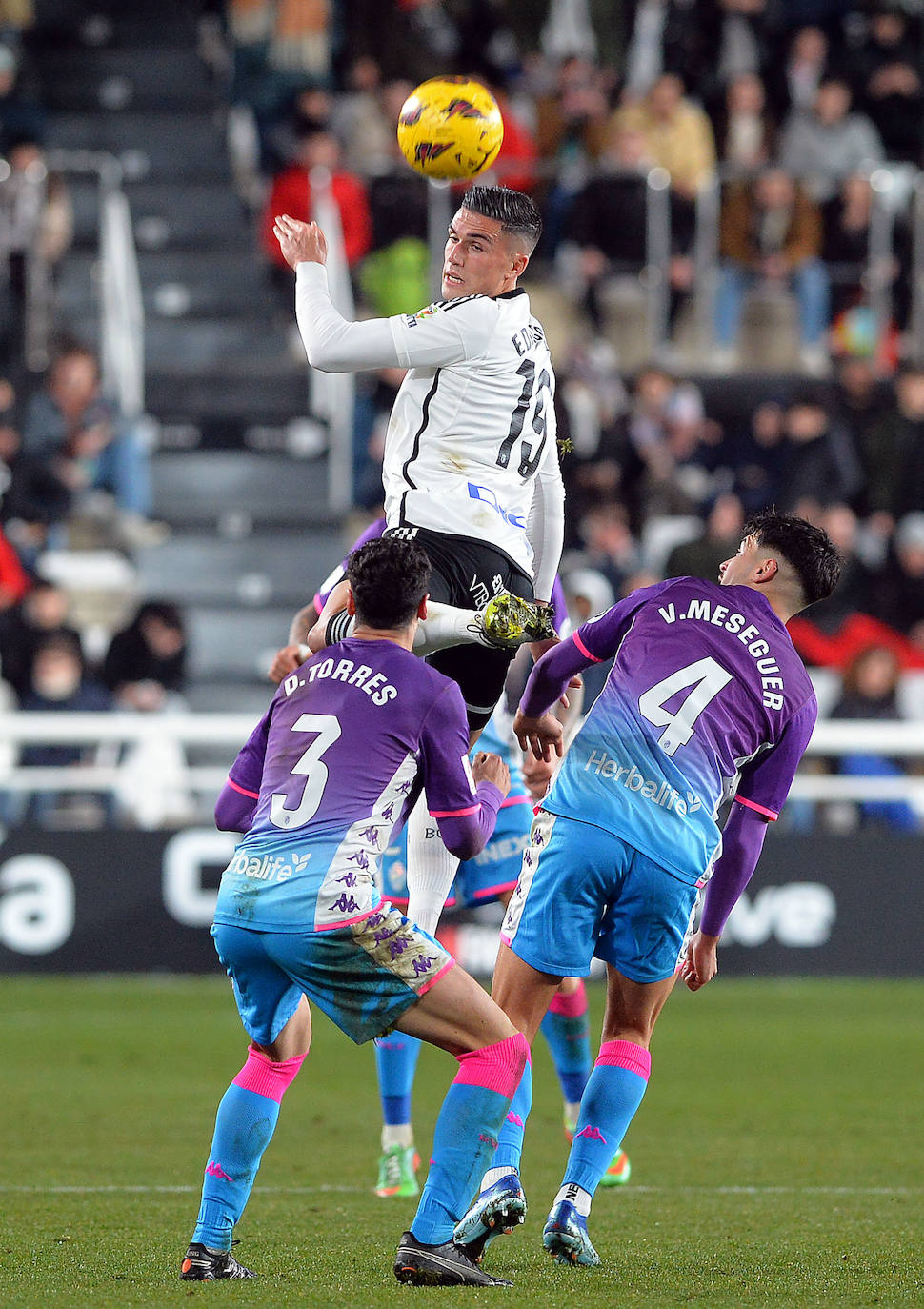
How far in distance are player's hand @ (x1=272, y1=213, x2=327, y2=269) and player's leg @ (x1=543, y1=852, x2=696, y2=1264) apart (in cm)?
191

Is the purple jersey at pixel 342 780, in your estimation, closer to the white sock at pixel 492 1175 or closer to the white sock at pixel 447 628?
the white sock at pixel 447 628

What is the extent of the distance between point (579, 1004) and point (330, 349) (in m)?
2.57

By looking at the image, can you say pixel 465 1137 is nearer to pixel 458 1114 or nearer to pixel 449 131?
pixel 458 1114

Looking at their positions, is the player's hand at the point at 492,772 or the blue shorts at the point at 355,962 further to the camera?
the player's hand at the point at 492,772

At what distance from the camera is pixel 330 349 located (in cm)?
552

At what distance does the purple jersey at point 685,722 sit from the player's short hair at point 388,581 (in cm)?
66

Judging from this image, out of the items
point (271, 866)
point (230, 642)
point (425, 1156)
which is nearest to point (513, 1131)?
point (271, 866)

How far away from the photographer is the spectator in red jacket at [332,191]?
51.2 ft

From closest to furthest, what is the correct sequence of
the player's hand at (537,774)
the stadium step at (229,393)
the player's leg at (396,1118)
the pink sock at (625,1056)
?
1. the pink sock at (625,1056)
2. the player's hand at (537,774)
3. the player's leg at (396,1118)
4. the stadium step at (229,393)

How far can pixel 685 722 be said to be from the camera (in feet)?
17.2

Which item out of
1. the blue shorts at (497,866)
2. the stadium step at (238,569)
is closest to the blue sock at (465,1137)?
the blue shorts at (497,866)

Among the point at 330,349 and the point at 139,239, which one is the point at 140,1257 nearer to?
the point at 330,349

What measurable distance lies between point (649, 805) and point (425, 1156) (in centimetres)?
253

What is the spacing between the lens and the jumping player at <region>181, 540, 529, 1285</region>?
186 inches
